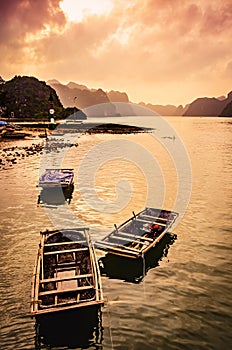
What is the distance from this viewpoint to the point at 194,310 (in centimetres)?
1166

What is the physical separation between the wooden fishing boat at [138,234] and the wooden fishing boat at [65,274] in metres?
1.27

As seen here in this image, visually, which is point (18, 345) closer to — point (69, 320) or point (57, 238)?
point (69, 320)

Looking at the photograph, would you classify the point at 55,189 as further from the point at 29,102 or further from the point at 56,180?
the point at 29,102

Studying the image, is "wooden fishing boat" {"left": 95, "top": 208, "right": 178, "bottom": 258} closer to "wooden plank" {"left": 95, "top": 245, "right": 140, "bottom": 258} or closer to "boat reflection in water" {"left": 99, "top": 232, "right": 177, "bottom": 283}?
"wooden plank" {"left": 95, "top": 245, "right": 140, "bottom": 258}

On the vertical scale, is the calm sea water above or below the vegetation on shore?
below

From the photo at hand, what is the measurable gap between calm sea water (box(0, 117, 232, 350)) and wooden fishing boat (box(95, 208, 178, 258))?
122 cm

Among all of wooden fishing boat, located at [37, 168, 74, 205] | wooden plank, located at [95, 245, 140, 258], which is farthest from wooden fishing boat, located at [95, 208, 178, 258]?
wooden fishing boat, located at [37, 168, 74, 205]

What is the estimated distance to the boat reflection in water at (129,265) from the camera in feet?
45.7

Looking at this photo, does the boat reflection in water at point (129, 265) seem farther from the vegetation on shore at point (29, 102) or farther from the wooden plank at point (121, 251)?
the vegetation on shore at point (29, 102)

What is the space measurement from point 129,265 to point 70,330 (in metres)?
5.13

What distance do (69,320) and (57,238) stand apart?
5.18 meters

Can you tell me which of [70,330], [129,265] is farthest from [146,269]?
[70,330]

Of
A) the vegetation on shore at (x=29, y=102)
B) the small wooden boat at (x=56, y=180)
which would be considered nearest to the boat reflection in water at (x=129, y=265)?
the small wooden boat at (x=56, y=180)

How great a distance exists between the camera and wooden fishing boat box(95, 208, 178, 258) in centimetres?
1394
